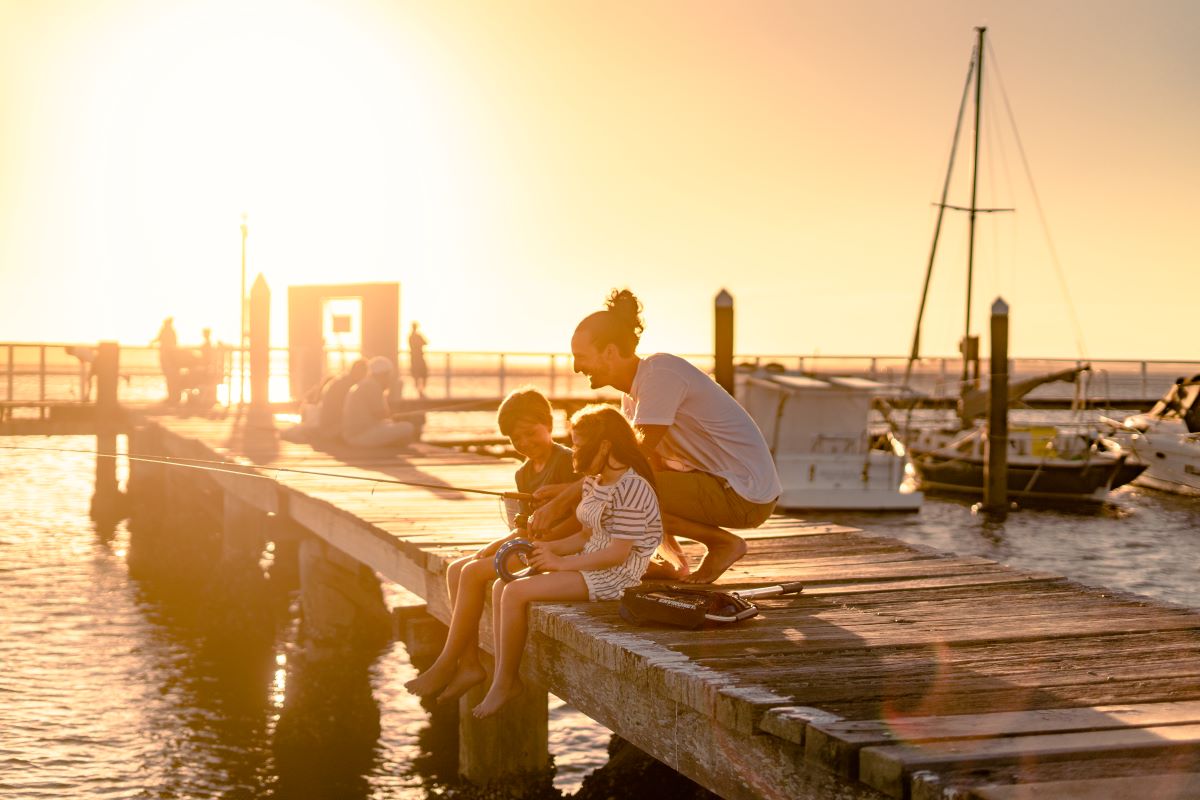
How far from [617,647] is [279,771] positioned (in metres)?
4.19

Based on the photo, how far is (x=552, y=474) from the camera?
610 cm

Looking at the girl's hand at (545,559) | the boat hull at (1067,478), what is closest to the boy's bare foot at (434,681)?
the girl's hand at (545,559)

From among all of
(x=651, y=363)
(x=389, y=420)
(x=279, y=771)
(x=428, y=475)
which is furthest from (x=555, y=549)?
(x=389, y=420)

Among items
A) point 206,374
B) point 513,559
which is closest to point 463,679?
point 513,559

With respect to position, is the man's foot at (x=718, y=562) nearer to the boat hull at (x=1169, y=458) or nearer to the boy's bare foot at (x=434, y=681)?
the boy's bare foot at (x=434, y=681)

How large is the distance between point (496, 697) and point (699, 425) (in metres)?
1.48

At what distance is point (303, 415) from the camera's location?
632 inches

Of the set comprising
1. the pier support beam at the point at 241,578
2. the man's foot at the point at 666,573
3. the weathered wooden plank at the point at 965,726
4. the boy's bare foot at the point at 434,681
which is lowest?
the pier support beam at the point at 241,578

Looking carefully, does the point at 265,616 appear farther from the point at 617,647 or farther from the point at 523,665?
the point at 617,647

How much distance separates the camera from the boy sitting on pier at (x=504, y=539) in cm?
582

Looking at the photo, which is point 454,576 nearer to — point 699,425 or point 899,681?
point 699,425

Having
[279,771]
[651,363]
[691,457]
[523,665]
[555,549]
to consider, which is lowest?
[279,771]

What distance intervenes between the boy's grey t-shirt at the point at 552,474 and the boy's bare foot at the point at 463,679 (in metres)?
0.77

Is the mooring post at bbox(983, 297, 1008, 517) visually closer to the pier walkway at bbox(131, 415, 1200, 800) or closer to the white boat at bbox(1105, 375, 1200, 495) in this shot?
the white boat at bbox(1105, 375, 1200, 495)
